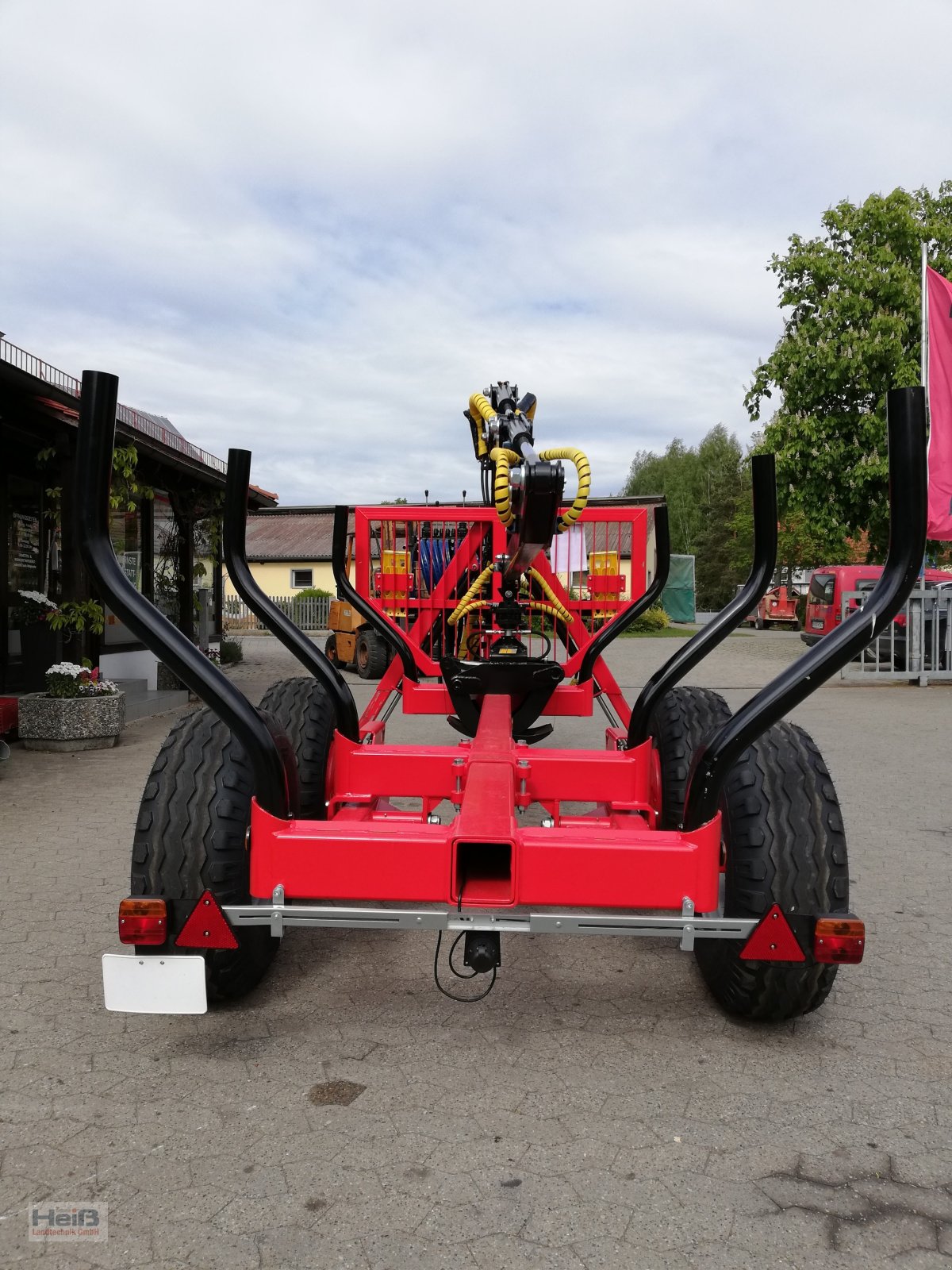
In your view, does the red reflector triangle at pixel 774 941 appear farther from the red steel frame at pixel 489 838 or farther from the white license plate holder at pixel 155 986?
the white license plate holder at pixel 155 986

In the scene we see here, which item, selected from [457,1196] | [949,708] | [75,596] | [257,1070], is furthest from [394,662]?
[949,708]

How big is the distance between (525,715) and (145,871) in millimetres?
2922

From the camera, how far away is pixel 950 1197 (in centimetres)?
217

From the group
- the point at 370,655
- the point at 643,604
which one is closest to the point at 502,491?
the point at 643,604

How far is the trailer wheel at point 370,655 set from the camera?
15273 millimetres

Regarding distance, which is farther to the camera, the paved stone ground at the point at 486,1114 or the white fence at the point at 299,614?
the white fence at the point at 299,614

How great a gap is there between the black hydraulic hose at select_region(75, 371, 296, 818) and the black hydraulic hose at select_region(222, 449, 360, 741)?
662 millimetres

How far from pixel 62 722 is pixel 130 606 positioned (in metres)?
6.37

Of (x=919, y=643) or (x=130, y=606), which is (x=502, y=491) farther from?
(x=919, y=643)

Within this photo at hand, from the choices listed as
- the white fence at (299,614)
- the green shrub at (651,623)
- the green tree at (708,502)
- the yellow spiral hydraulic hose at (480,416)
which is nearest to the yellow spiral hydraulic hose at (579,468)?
the yellow spiral hydraulic hose at (480,416)

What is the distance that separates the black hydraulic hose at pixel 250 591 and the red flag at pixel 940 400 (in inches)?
391

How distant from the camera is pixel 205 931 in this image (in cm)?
256

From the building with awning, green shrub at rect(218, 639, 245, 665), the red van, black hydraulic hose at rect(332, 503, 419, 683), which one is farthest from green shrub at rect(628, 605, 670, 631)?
black hydraulic hose at rect(332, 503, 419, 683)

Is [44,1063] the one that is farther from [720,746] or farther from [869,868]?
[869,868]
